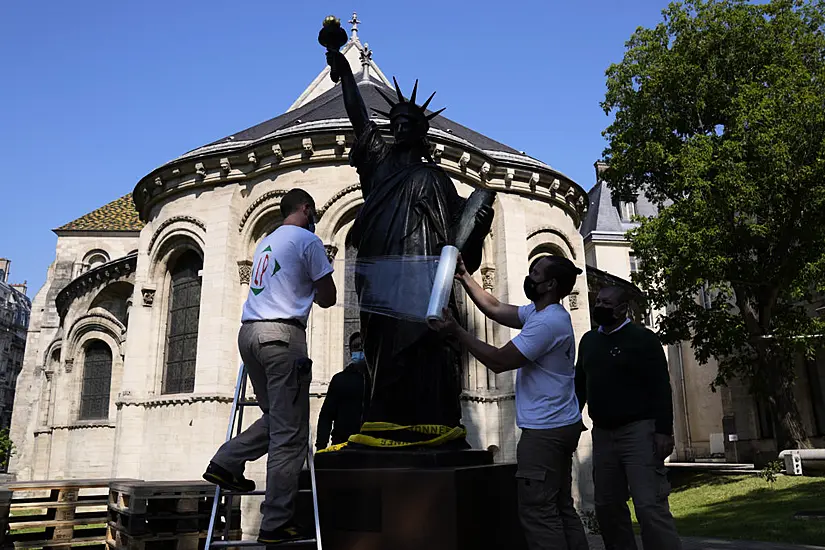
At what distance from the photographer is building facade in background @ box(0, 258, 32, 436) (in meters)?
A: 71.4

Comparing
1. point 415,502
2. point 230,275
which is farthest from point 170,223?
point 415,502

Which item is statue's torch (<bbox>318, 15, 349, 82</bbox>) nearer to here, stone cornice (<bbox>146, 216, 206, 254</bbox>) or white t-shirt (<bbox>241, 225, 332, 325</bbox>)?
white t-shirt (<bbox>241, 225, 332, 325</bbox>)

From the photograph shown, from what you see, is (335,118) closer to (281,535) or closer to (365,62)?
(365,62)

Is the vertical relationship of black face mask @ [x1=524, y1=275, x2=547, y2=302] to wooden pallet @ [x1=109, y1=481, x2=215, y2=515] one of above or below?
above

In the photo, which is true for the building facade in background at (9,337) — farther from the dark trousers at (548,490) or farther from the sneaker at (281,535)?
the dark trousers at (548,490)

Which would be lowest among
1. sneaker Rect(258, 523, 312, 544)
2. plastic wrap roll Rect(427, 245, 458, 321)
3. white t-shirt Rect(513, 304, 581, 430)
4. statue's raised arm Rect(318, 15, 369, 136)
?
sneaker Rect(258, 523, 312, 544)

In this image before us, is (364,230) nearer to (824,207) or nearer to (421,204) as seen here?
(421,204)

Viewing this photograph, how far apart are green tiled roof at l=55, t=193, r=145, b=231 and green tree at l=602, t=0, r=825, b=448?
23.5 metres

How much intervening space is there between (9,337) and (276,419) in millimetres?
84759

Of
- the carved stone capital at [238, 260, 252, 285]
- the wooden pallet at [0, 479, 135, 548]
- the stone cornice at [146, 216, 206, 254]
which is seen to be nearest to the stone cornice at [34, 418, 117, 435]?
the stone cornice at [146, 216, 206, 254]

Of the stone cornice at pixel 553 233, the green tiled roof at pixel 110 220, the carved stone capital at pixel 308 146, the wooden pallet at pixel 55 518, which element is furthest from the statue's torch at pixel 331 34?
the green tiled roof at pixel 110 220

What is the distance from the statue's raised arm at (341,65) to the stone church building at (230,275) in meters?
8.18

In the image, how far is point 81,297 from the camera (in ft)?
72.9

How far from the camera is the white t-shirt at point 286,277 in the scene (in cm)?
332
